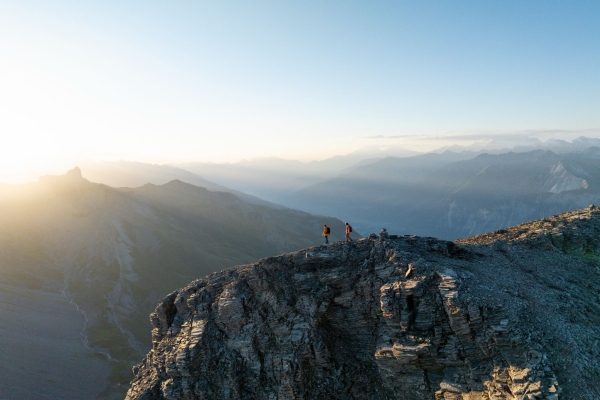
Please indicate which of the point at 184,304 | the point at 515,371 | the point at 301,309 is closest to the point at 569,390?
the point at 515,371

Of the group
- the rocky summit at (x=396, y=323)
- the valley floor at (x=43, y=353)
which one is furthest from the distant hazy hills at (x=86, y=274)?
the rocky summit at (x=396, y=323)

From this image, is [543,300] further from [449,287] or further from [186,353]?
[186,353]

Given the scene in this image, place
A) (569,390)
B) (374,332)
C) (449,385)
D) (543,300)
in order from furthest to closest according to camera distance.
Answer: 1. (374,332)
2. (543,300)
3. (449,385)
4. (569,390)

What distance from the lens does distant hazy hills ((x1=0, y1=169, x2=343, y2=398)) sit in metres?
100

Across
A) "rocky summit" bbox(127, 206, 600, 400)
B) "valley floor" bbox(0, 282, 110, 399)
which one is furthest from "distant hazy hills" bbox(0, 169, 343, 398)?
"rocky summit" bbox(127, 206, 600, 400)

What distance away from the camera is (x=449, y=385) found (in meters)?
25.2

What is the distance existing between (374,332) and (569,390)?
1378cm

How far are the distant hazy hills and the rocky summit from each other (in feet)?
269

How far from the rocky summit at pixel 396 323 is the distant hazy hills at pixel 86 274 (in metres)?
81.9

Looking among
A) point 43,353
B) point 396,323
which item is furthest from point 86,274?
point 396,323

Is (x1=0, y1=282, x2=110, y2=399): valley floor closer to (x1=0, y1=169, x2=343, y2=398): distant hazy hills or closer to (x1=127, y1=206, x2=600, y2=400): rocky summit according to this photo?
(x1=0, y1=169, x2=343, y2=398): distant hazy hills

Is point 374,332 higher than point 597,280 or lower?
lower

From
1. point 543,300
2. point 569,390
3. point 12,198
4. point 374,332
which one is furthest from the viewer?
point 12,198

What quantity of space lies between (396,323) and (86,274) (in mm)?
168911
